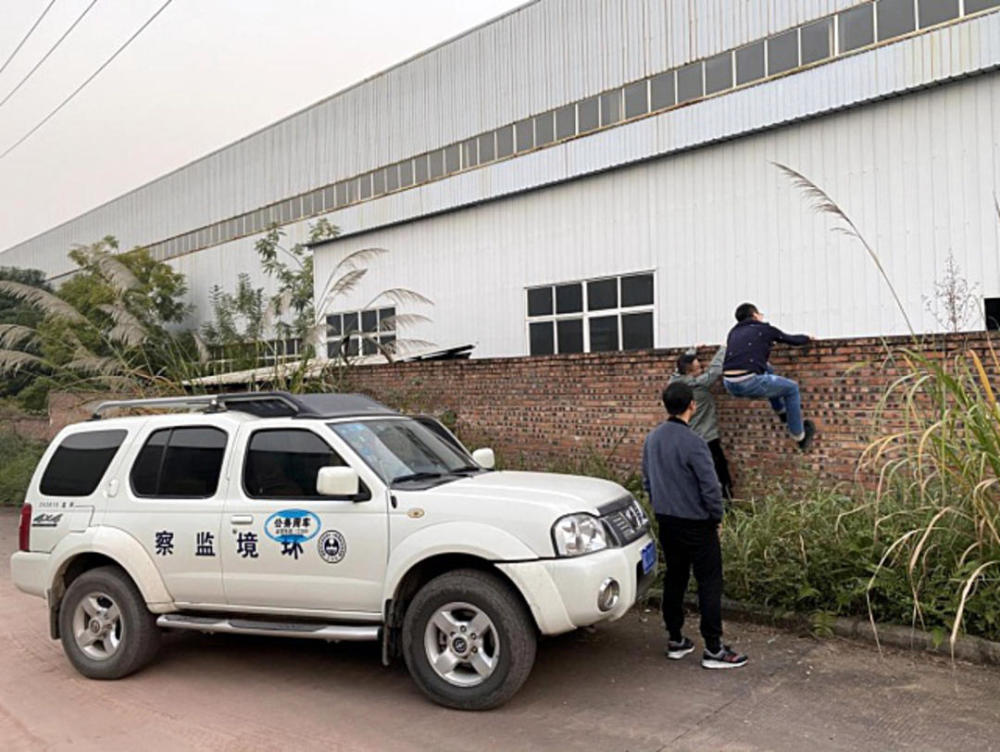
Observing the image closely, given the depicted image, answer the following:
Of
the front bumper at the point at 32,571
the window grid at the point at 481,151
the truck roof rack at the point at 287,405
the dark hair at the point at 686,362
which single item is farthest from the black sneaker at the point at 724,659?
the window grid at the point at 481,151

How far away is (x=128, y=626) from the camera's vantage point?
5887mm

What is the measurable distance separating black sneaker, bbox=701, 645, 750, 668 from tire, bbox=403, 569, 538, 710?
134cm

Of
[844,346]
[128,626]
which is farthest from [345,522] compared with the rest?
[844,346]

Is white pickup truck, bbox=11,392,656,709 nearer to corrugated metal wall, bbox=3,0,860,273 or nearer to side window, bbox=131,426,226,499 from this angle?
side window, bbox=131,426,226,499

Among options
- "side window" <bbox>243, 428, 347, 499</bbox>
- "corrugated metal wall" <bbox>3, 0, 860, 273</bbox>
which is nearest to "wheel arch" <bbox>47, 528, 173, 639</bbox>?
"side window" <bbox>243, 428, 347, 499</bbox>

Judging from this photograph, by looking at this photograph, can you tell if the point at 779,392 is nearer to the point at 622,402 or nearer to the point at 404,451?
the point at 622,402

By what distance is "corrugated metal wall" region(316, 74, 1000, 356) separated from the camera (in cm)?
1218

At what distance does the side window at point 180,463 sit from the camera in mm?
6008

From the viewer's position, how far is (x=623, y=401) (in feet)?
33.8

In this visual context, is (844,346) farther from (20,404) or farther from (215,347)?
(20,404)

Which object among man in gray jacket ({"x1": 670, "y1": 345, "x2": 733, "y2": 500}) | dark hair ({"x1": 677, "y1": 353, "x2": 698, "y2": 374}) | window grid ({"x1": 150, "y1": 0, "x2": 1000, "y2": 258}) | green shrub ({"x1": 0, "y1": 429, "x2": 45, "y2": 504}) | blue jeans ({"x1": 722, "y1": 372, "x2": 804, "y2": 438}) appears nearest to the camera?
blue jeans ({"x1": 722, "y1": 372, "x2": 804, "y2": 438})

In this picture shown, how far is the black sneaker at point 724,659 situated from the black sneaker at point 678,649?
8.9 inches

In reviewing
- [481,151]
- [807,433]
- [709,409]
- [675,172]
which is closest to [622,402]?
[709,409]

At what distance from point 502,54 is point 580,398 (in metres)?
14.2
